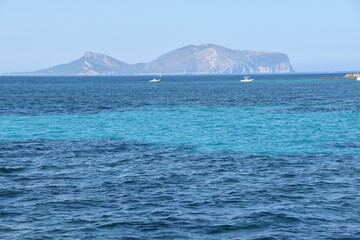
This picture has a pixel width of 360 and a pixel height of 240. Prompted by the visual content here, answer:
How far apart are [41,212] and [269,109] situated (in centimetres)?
6121

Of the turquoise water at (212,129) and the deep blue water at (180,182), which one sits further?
the turquoise water at (212,129)

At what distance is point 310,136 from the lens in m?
47.1

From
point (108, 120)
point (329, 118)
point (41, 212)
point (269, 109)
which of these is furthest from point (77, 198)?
point (269, 109)

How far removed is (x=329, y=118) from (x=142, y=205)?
46347 millimetres

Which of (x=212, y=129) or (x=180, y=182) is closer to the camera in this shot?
(x=180, y=182)

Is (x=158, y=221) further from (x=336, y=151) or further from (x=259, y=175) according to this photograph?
(x=336, y=151)

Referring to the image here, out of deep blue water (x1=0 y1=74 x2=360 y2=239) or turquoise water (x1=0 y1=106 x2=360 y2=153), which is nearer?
deep blue water (x1=0 y1=74 x2=360 y2=239)

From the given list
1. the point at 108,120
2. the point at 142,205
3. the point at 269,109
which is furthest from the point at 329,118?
the point at 142,205

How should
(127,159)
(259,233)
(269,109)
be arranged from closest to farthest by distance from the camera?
(259,233) < (127,159) < (269,109)

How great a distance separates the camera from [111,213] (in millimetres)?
22125

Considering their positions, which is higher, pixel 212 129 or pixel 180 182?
pixel 212 129

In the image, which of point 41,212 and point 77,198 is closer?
point 41,212

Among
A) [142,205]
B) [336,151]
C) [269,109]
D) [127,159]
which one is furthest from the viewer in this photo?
[269,109]

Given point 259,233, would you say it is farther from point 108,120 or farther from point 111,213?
point 108,120
